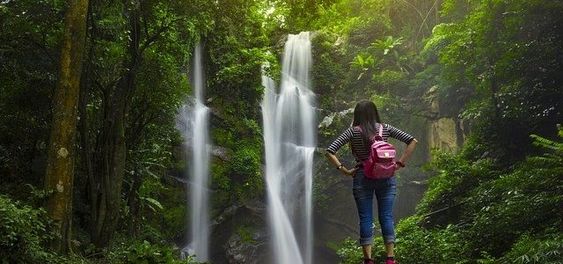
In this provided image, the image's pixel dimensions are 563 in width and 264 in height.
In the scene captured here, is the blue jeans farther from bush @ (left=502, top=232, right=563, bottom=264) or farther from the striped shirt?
bush @ (left=502, top=232, right=563, bottom=264)

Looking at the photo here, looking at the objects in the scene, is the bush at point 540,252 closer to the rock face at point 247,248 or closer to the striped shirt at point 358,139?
the striped shirt at point 358,139

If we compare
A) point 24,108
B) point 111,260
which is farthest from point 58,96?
point 24,108

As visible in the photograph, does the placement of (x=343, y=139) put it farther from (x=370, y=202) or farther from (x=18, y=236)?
(x=18, y=236)

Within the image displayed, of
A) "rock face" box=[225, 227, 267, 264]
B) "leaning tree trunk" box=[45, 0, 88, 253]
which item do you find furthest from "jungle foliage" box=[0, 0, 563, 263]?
"rock face" box=[225, 227, 267, 264]

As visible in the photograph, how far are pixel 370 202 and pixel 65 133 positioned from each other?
3440mm

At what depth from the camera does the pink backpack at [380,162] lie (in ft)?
14.7

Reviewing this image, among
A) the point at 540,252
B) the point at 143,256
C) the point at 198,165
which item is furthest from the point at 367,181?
the point at 198,165

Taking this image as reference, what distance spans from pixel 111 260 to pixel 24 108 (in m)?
3.87

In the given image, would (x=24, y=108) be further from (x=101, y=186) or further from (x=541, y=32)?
(x=541, y=32)

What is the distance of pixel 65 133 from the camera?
5215 mm

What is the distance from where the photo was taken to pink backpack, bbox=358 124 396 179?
14.7 feet

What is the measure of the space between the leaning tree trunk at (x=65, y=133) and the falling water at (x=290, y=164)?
13612 millimetres

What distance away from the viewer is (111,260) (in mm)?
5945

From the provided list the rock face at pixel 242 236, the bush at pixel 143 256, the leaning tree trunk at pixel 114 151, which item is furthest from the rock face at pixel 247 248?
the bush at pixel 143 256
